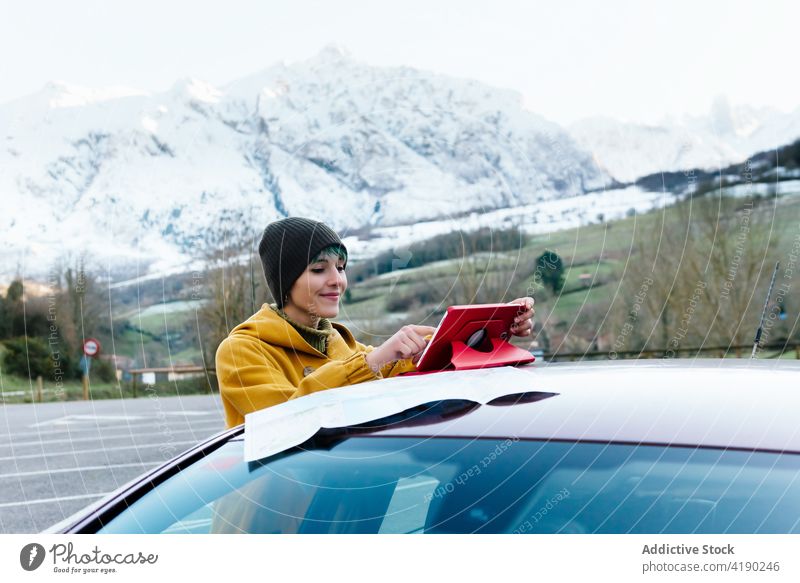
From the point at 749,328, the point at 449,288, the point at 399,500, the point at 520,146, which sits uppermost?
the point at 520,146

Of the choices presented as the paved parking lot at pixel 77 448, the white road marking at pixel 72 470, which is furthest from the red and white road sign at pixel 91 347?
the white road marking at pixel 72 470

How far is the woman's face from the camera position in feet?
7.63

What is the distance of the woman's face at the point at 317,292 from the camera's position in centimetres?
232

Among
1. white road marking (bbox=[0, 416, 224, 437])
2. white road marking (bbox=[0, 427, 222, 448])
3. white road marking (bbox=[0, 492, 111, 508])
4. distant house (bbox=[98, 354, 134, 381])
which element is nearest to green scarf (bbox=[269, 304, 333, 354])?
distant house (bbox=[98, 354, 134, 381])

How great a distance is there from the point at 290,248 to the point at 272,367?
0.35m

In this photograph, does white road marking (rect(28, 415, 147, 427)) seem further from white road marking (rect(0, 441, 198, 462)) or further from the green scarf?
the green scarf

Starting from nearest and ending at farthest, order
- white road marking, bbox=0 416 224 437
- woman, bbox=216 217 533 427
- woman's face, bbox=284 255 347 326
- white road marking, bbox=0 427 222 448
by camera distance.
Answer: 1. woman, bbox=216 217 533 427
2. woman's face, bbox=284 255 347 326
3. white road marking, bbox=0 427 222 448
4. white road marking, bbox=0 416 224 437

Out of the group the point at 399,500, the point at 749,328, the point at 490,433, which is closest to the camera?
the point at 490,433

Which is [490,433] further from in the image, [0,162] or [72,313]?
[0,162]

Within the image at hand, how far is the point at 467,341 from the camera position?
6.64 ft

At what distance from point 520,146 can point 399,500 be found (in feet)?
3.98

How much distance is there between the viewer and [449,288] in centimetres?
273

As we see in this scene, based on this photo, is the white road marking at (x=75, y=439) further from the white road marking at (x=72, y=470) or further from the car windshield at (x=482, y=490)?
the car windshield at (x=482, y=490)

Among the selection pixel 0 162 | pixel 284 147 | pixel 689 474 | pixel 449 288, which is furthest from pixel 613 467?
pixel 0 162
